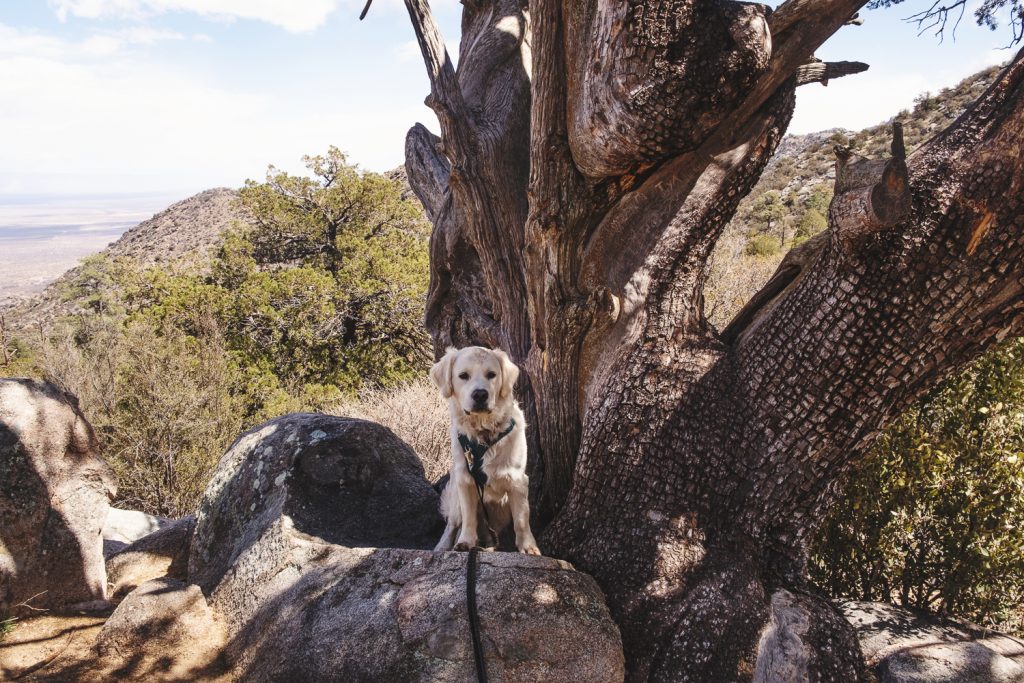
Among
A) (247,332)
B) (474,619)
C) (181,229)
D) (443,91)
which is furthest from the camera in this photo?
(181,229)

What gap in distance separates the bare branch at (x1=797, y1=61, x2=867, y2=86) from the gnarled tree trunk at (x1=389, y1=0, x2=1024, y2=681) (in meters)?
0.02

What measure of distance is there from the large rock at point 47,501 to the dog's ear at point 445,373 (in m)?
2.78

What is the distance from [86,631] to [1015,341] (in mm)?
6265

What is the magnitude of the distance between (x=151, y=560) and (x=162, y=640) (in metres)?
1.73

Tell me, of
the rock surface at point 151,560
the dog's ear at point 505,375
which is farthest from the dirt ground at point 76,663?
the dog's ear at point 505,375

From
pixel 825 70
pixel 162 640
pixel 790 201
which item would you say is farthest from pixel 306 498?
pixel 790 201

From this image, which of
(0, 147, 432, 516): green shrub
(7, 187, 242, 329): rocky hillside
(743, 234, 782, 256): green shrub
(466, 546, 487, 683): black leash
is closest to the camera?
(466, 546, 487, 683): black leash

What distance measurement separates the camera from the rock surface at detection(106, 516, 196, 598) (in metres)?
5.54

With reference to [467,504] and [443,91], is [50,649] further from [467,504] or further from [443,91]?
[443,91]

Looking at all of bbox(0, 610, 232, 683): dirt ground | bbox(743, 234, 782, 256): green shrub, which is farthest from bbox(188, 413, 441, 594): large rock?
bbox(743, 234, 782, 256): green shrub

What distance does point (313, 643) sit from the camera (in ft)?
13.1

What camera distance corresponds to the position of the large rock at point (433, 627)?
3.71m

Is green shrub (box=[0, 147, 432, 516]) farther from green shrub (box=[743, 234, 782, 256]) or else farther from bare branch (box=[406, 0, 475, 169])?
green shrub (box=[743, 234, 782, 256])

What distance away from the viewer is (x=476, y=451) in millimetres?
4430
